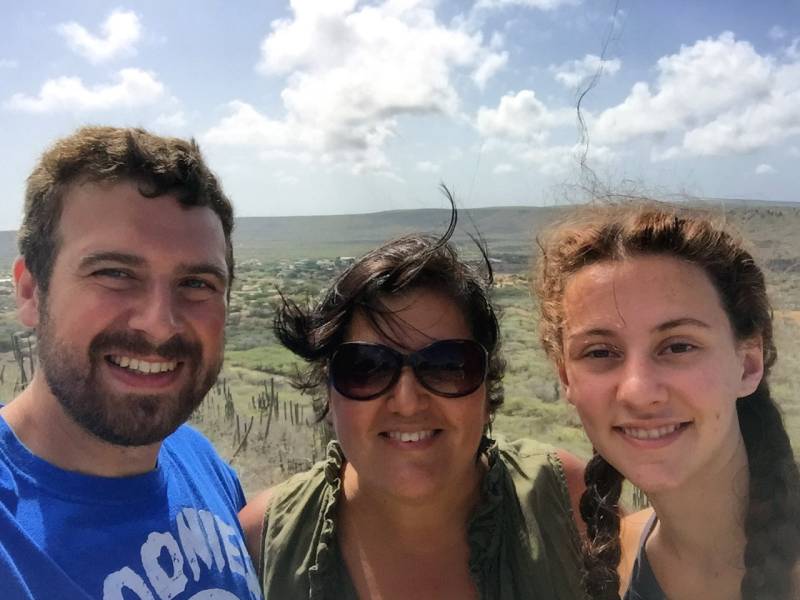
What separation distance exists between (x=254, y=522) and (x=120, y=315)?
1.16 m

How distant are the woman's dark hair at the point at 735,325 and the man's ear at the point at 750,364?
3 cm

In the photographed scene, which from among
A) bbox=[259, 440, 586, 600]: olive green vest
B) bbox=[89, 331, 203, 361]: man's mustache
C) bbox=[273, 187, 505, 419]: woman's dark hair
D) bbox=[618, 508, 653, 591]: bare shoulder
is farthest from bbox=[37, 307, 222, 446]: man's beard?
bbox=[618, 508, 653, 591]: bare shoulder

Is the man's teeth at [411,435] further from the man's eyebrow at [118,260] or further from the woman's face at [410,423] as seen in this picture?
the man's eyebrow at [118,260]

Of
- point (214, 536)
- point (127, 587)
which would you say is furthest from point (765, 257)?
point (127, 587)

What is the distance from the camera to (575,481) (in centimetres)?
289

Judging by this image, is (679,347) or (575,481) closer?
(679,347)

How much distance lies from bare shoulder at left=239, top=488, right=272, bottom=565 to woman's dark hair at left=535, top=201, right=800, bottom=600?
1445 mm

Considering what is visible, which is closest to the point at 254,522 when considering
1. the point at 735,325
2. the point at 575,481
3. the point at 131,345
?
the point at 131,345

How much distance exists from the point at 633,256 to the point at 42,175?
234 cm

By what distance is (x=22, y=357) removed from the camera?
372 inches

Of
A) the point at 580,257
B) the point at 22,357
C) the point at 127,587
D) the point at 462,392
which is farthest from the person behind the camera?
the point at 22,357

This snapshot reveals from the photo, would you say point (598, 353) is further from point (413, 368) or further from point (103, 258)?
point (103, 258)

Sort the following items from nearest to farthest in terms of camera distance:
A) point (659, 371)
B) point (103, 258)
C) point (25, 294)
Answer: point (659, 371)
point (103, 258)
point (25, 294)

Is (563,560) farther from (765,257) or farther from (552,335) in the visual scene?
(765,257)
